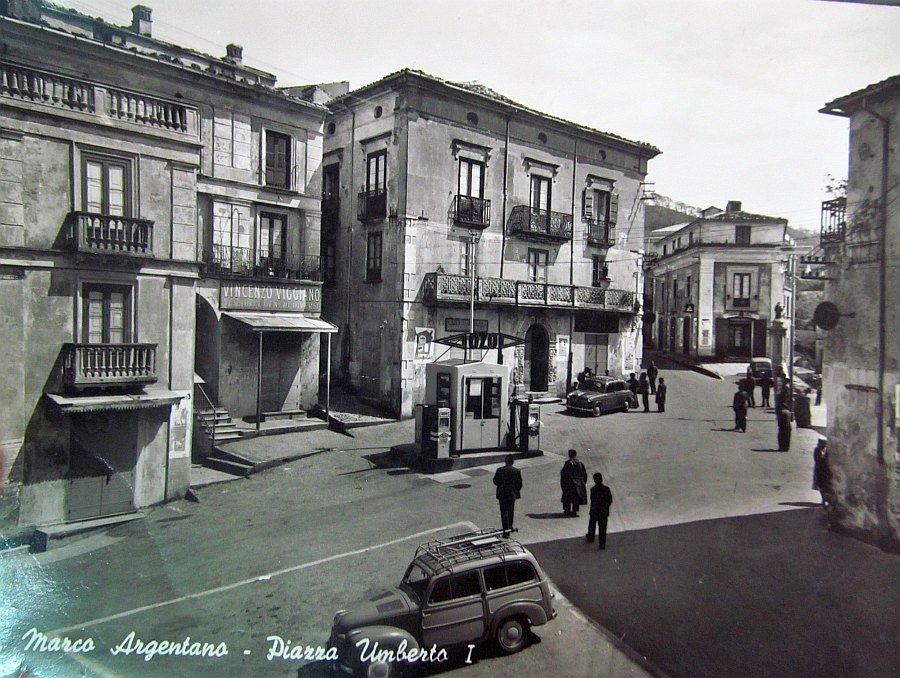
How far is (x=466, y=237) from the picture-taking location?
1436 centimetres

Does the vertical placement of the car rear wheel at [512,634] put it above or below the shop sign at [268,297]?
below

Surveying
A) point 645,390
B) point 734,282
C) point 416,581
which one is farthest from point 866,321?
point 645,390

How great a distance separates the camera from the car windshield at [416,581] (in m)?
4.71

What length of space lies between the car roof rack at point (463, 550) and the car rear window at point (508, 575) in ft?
0.32

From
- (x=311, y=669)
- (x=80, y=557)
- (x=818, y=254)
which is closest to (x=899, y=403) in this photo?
(x=818, y=254)

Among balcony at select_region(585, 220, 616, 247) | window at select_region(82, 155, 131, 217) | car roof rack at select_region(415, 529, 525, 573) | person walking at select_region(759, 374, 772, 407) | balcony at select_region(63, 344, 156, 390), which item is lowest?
car roof rack at select_region(415, 529, 525, 573)

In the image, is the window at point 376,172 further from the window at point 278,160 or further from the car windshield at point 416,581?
the car windshield at point 416,581

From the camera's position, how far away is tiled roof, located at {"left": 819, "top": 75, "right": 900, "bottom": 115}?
17.0ft

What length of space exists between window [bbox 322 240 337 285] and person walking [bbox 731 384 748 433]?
1027cm

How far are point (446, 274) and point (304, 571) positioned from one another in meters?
9.67

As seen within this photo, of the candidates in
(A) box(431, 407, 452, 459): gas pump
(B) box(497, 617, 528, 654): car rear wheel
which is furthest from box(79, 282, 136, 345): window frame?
(B) box(497, 617, 528, 654): car rear wheel

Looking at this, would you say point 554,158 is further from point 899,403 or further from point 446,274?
point 899,403

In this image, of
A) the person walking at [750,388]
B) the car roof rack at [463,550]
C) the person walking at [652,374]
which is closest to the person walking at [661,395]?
the person walking at [652,374]

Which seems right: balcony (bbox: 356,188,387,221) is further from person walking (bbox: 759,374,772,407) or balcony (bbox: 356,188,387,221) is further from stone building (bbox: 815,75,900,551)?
stone building (bbox: 815,75,900,551)
